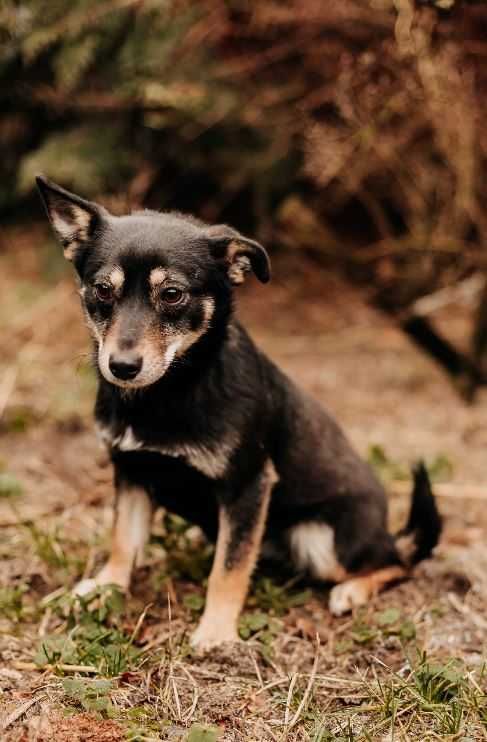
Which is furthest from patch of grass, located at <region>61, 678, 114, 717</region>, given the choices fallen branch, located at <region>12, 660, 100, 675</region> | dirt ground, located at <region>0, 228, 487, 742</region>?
fallen branch, located at <region>12, 660, 100, 675</region>

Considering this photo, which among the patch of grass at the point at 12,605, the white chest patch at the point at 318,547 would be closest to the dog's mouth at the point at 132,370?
the patch of grass at the point at 12,605

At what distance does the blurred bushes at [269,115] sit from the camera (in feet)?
18.1

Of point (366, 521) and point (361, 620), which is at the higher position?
point (366, 521)

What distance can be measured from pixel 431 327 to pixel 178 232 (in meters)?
3.93

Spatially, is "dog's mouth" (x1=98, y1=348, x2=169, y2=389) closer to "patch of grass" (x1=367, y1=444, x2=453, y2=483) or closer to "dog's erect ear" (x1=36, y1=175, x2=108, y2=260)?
"dog's erect ear" (x1=36, y1=175, x2=108, y2=260)

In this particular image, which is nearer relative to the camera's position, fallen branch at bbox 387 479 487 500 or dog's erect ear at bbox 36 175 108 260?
dog's erect ear at bbox 36 175 108 260

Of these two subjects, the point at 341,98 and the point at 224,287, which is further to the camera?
the point at 341,98

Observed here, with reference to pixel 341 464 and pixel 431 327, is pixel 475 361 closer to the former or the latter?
pixel 431 327

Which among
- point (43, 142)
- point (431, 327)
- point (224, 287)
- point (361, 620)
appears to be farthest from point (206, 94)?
point (361, 620)

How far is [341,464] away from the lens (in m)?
3.92

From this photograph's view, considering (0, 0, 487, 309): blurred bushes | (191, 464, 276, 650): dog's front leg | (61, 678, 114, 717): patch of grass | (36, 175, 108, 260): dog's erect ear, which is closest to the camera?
(61, 678, 114, 717): patch of grass

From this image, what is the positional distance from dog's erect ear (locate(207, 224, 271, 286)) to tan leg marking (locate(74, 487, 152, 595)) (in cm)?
108

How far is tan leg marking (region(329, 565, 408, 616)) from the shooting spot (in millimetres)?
3744

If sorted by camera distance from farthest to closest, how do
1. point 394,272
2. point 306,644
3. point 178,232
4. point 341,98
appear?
point 394,272 → point 341,98 → point 306,644 → point 178,232
